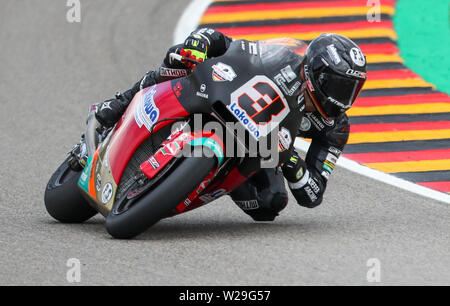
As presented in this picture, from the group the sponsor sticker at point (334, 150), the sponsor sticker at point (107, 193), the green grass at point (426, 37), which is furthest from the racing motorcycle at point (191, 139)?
the green grass at point (426, 37)

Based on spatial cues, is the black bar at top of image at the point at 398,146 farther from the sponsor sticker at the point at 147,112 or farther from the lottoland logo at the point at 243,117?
the lottoland logo at the point at 243,117

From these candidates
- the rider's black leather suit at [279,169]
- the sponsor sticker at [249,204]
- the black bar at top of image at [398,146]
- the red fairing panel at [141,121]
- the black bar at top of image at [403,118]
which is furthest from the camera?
the black bar at top of image at [403,118]

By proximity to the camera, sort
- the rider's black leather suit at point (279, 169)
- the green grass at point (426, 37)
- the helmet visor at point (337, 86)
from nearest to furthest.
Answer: the helmet visor at point (337, 86)
the rider's black leather suit at point (279, 169)
the green grass at point (426, 37)

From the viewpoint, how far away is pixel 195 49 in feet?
20.4

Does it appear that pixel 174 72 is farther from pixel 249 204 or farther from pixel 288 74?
pixel 249 204

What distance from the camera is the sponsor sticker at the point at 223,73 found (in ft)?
19.7

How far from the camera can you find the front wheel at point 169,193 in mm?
5816

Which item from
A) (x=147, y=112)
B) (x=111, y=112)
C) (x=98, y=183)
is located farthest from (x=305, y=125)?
(x=98, y=183)

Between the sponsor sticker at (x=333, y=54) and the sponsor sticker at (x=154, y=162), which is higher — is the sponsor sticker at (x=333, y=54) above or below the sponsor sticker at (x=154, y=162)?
above

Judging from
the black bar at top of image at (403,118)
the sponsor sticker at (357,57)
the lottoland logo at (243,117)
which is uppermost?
the sponsor sticker at (357,57)

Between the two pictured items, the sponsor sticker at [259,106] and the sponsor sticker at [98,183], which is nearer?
the sponsor sticker at [259,106]

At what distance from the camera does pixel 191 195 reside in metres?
6.00

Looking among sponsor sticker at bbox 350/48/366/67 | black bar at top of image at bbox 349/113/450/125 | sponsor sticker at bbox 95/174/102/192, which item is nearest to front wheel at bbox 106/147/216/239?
sponsor sticker at bbox 95/174/102/192

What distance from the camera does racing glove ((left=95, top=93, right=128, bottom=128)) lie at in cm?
671
